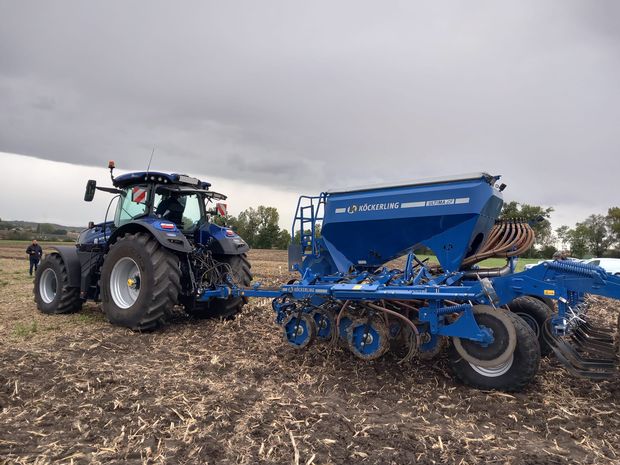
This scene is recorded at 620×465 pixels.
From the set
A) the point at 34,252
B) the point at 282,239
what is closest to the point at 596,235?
the point at 282,239

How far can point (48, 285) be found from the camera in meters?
8.09

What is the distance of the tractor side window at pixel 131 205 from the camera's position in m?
6.73

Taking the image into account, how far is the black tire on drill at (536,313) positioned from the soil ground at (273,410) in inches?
15.0

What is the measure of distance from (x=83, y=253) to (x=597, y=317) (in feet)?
31.0

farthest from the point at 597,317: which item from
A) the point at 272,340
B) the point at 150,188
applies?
the point at 150,188

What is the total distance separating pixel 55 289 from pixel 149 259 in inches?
123

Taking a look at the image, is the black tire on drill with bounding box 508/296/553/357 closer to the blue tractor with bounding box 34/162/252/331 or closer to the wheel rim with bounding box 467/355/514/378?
the wheel rim with bounding box 467/355/514/378

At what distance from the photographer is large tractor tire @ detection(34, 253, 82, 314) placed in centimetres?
754

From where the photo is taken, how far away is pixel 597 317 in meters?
8.52

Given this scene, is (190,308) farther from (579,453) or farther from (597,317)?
(597,317)

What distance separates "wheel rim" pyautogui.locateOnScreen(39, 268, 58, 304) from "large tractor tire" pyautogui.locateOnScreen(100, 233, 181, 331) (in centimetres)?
198

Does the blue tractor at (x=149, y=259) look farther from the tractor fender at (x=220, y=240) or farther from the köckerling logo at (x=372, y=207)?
the köckerling logo at (x=372, y=207)

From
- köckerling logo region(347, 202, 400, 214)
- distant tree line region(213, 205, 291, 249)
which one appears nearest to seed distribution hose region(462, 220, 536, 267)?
köckerling logo region(347, 202, 400, 214)

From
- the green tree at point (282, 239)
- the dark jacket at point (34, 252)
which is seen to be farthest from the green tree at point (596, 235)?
the dark jacket at point (34, 252)
